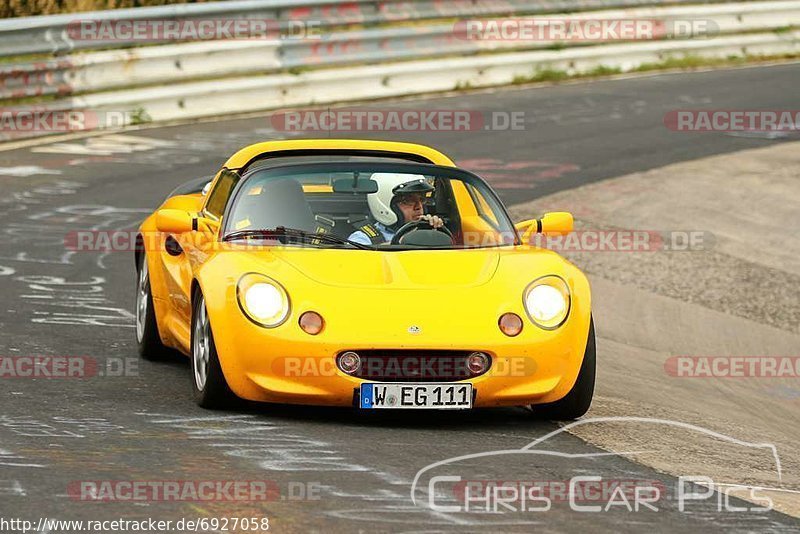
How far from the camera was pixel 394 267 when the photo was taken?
26.3ft

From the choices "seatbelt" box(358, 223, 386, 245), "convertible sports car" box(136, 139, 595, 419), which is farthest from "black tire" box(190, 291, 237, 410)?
"seatbelt" box(358, 223, 386, 245)

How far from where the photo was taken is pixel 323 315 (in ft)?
24.8

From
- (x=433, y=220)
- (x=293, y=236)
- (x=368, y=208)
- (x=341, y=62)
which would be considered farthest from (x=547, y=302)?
(x=341, y=62)

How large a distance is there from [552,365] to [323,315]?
1076 millimetres

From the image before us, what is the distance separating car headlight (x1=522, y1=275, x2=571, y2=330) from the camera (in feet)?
25.5

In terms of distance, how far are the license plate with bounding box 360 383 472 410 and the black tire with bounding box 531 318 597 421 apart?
0.63 meters

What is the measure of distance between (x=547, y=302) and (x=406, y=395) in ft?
2.81

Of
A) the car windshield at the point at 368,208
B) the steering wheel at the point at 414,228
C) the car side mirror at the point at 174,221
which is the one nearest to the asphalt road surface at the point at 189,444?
the car side mirror at the point at 174,221

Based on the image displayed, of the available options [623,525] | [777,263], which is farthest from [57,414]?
[777,263]

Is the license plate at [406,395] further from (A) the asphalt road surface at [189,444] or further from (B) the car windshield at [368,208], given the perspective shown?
(B) the car windshield at [368,208]

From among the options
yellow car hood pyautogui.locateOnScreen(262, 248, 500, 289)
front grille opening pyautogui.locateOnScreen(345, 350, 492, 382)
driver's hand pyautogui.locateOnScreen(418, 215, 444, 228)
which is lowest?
front grille opening pyautogui.locateOnScreen(345, 350, 492, 382)

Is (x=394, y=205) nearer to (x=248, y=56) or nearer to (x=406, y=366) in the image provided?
(x=406, y=366)

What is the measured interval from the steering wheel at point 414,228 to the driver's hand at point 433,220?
1 cm

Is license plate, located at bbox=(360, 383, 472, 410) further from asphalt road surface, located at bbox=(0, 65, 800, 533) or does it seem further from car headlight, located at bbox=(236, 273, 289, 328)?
car headlight, located at bbox=(236, 273, 289, 328)
